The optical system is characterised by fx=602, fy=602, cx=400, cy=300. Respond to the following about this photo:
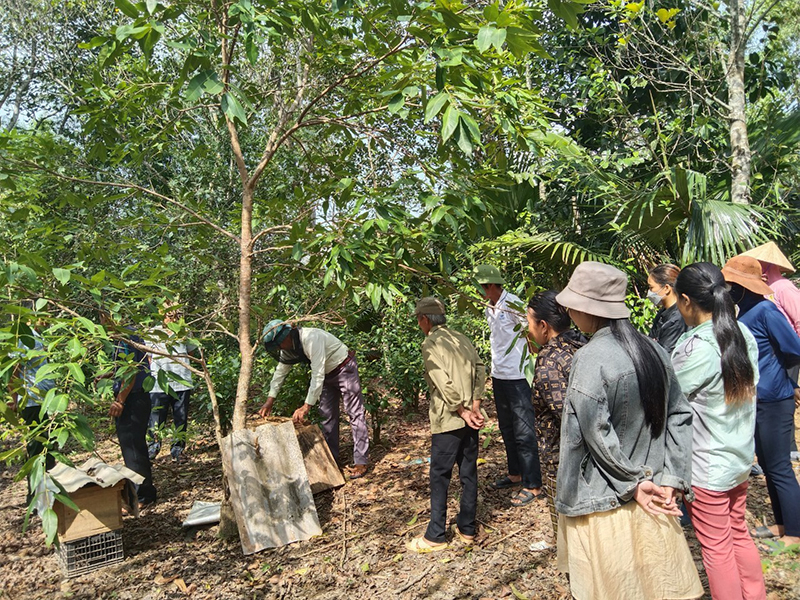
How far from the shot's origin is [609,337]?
2191 mm

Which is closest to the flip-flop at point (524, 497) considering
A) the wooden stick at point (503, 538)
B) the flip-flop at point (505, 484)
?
the flip-flop at point (505, 484)

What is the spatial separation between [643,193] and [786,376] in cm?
254

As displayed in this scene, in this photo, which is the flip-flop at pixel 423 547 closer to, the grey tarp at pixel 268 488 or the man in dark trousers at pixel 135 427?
the grey tarp at pixel 268 488

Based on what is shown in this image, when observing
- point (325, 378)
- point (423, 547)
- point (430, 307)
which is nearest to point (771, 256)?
point (430, 307)

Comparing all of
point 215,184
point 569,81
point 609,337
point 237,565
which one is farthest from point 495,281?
point 215,184

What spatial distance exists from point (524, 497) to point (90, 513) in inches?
117

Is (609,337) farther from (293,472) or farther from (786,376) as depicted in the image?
(293,472)

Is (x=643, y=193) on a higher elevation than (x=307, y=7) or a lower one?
lower

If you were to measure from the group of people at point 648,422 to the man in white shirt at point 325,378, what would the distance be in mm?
1298

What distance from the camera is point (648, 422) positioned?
220 cm

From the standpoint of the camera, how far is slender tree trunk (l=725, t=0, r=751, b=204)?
5352 millimetres

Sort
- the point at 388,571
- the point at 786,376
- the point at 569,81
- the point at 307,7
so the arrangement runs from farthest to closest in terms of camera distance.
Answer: the point at 569,81, the point at 388,571, the point at 786,376, the point at 307,7

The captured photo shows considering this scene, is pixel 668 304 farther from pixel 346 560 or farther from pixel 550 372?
pixel 346 560

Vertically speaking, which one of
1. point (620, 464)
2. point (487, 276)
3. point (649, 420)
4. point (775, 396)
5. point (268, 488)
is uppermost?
point (487, 276)
